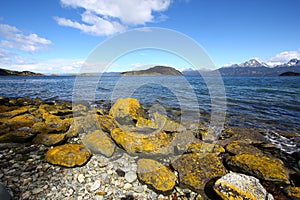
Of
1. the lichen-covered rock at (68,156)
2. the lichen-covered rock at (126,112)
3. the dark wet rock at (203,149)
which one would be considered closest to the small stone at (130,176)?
the lichen-covered rock at (68,156)

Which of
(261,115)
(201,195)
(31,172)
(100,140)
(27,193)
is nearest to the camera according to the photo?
(27,193)

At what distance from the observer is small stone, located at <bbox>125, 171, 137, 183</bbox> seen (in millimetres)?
4152

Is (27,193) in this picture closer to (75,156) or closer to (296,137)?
(75,156)

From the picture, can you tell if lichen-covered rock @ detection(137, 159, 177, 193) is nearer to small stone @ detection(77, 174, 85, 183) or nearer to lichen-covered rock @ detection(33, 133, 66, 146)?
small stone @ detection(77, 174, 85, 183)

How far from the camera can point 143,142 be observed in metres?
5.43

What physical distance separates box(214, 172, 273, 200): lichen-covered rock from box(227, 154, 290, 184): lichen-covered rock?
0.73 metres

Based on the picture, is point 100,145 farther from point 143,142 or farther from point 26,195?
point 26,195

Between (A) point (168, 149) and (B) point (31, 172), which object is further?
(A) point (168, 149)

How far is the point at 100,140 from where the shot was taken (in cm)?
556

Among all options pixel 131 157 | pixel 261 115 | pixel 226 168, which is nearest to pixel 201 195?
pixel 226 168

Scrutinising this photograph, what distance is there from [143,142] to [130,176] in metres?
1.31

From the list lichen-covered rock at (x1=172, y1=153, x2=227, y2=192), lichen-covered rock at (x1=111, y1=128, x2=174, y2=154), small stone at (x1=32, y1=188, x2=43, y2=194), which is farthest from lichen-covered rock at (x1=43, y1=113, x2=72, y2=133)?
lichen-covered rock at (x1=172, y1=153, x2=227, y2=192)

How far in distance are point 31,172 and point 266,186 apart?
580 cm

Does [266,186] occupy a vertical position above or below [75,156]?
below
